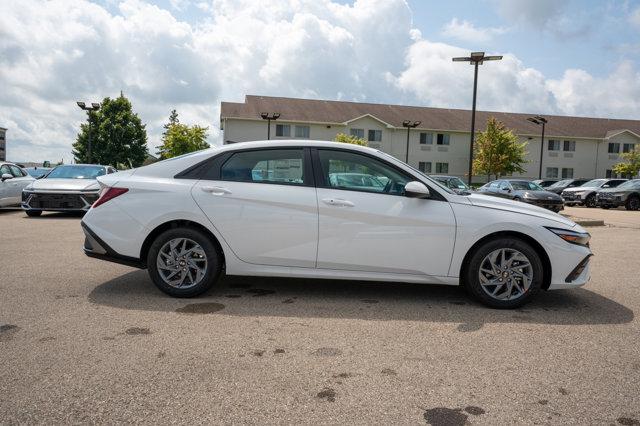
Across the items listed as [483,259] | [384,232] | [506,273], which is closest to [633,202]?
[506,273]

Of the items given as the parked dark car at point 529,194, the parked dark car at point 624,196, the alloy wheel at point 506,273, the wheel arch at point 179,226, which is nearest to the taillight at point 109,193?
the wheel arch at point 179,226

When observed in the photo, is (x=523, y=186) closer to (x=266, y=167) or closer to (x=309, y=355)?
(x=266, y=167)

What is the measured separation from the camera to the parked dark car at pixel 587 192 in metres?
25.8

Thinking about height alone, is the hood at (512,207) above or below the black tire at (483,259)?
above

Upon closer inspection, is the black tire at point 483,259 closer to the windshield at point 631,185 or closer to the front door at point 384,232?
the front door at point 384,232

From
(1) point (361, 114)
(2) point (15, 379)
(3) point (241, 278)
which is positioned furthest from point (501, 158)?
(2) point (15, 379)

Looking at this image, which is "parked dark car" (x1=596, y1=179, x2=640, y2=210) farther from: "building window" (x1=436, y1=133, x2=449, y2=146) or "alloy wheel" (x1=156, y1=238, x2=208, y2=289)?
"building window" (x1=436, y1=133, x2=449, y2=146)

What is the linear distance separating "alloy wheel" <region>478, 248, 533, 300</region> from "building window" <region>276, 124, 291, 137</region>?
1639 inches

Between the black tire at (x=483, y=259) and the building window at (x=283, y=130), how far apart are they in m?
41.6

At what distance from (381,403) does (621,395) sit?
57.8 inches

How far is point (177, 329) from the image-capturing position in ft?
12.9

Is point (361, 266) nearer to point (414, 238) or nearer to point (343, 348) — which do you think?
point (414, 238)

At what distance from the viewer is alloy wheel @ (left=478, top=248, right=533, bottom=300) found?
466 centimetres

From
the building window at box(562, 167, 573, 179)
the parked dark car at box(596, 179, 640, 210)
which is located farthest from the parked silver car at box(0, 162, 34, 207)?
the building window at box(562, 167, 573, 179)
